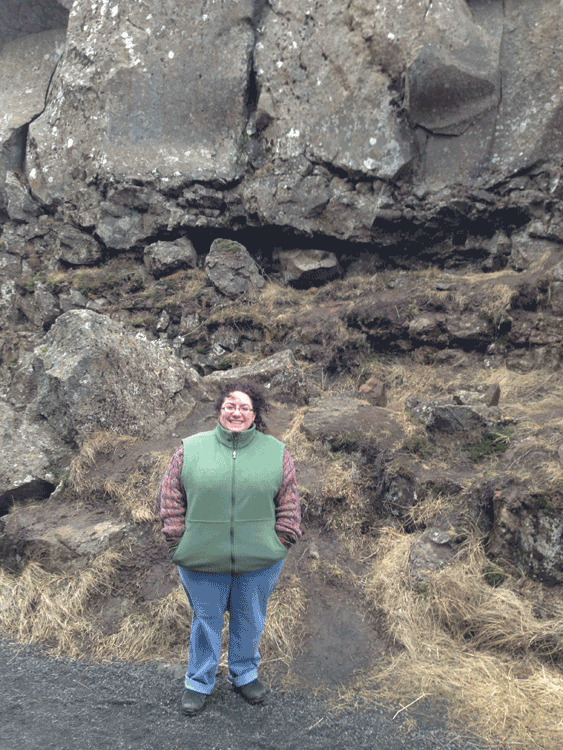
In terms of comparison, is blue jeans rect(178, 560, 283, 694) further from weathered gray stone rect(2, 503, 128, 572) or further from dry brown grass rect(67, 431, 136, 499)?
dry brown grass rect(67, 431, 136, 499)

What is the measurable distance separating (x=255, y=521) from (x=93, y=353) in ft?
12.5

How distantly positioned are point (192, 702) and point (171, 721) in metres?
0.15

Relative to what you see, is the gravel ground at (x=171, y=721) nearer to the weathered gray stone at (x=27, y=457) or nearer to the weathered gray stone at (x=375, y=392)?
the weathered gray stone at (x=27, y=457)

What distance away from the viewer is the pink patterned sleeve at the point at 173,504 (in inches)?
105

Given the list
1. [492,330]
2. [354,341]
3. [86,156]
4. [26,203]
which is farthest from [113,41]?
[492,330]

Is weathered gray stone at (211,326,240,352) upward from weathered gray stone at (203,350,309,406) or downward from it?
upward

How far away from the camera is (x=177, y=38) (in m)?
10.3

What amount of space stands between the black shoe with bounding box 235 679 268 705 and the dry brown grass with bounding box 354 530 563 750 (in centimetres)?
56

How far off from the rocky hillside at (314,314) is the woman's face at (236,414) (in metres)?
1.77

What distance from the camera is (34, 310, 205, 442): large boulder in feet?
18.5

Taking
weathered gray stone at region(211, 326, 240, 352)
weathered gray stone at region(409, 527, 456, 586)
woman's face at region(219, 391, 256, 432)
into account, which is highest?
weathered gray stone at region(211, 326, 240, 352)

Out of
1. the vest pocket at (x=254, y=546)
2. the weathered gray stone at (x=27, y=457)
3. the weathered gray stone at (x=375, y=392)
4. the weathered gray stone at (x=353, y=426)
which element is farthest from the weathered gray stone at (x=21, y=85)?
the vest pocket at (x=254, y=546)

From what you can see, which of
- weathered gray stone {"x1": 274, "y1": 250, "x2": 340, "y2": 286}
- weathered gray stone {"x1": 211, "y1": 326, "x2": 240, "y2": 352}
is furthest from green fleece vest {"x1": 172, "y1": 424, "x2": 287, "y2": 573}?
weathered gray stone {"x1": 274, "y1": 250, "x2": 340, "y2": 286}

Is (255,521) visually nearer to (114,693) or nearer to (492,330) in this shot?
(114,693)
